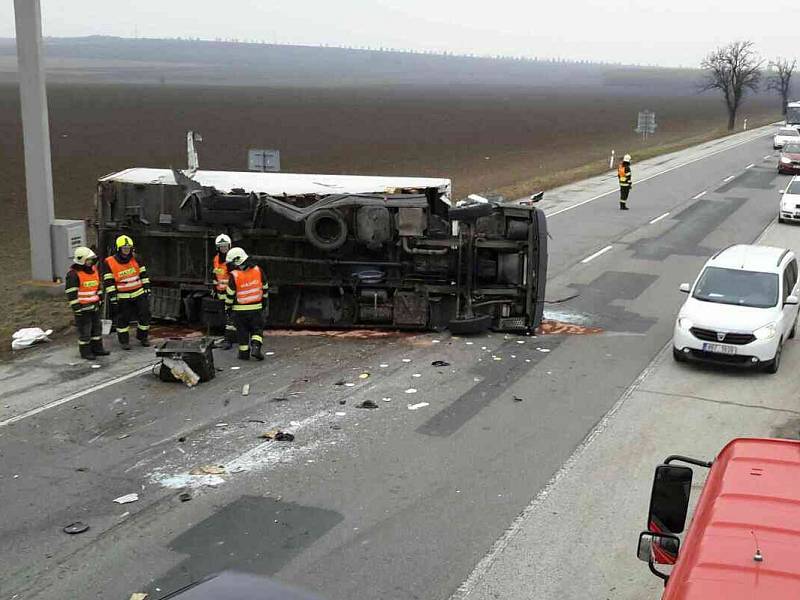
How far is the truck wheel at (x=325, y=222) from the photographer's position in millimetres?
15438

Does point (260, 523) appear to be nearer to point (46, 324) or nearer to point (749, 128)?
point (46, 324)

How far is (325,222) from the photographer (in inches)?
614

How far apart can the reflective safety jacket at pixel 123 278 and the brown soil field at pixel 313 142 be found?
6.74 ft

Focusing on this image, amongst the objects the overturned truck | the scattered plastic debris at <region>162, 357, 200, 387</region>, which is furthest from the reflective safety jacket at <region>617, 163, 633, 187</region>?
the scattered plastic debris at <region>162, 357, 200, 387</region>

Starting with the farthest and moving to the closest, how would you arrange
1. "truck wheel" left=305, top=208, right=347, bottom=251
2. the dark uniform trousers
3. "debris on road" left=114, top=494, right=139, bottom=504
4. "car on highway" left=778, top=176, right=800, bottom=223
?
"car on highway" left=778, top=176, right=800, bottom=223 → "truck wheel" left=305, top=208, right=347, bottom=251 → the dark uniform trousers → "debris on road" left=114, top=494, right=139, bottom=504

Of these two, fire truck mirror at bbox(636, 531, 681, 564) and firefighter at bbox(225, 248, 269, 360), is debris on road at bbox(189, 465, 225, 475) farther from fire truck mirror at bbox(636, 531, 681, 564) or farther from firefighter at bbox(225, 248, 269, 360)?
fire truck mirror at bbox(636, 531, 681, 564)

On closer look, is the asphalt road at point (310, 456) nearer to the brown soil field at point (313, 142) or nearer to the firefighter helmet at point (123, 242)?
the firefighter helmet at point (123, 242)

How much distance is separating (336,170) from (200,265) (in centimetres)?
2686

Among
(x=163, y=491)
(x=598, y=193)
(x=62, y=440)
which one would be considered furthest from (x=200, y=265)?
(x=598, y=193)

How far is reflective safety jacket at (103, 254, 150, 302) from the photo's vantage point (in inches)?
574

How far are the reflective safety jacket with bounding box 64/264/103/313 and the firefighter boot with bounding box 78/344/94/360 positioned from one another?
53 cm

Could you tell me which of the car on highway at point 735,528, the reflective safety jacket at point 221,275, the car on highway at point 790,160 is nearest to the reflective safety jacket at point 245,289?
the reflective safety jacket at point 221,275

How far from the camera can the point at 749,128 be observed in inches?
3098

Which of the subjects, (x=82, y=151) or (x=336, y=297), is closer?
(x=336, y=297)
